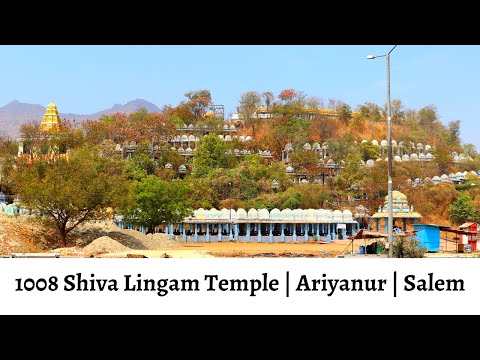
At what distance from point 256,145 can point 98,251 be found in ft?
117

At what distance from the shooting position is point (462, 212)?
157 feet

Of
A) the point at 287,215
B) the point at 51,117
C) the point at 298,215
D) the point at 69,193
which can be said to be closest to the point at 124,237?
the point at 69,193

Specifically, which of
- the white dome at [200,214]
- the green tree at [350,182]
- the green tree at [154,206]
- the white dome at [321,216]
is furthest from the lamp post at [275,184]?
the green tree at [154,206]

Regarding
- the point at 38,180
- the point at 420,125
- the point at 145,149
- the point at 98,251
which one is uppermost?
the point at 420,125

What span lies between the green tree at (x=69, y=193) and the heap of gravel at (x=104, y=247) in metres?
1.42

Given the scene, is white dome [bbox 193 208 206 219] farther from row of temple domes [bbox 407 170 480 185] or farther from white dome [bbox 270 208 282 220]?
row of temple domes [bbox 407 170 480 185]

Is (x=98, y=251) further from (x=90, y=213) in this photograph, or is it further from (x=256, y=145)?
(x=256, y=145)

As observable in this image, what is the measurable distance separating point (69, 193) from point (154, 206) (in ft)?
22.9

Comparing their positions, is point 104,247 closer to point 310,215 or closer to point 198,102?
point 310,215

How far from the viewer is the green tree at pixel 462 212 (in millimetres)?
47656

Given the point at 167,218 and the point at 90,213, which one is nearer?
the point at 90,213

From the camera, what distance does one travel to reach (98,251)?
1083 inches

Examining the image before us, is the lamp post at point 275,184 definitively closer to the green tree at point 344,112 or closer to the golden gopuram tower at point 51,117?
the golden gopuram tower at point 51,117

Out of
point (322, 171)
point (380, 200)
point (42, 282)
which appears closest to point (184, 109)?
point (322, 171)
